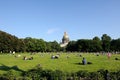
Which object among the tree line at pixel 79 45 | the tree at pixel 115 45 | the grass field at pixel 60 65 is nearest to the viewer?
the grass field at pixel 60 65

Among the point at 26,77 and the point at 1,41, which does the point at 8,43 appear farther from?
the point at 26,77

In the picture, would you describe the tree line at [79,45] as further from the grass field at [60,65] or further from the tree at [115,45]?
the grass field at [60,65]

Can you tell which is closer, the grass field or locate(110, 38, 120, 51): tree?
the grass field

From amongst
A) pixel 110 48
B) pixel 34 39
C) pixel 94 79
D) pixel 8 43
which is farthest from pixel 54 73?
pixel 34 39

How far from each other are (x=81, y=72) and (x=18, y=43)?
325 ft

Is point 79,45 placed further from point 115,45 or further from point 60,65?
point 60,65

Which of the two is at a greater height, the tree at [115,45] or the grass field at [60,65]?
the tree at [115,45]

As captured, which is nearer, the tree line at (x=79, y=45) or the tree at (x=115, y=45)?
the tree line at (x=79, y=45)

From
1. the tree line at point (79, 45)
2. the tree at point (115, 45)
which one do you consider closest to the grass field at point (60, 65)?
the tree line at point (79, 45)

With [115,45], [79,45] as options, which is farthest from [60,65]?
[79,45]

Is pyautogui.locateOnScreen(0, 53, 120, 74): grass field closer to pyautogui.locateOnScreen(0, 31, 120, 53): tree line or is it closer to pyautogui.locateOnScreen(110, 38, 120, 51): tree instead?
pyautogui.locateOnScreen(0, 31, 120, 53): tree line

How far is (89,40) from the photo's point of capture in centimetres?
16512

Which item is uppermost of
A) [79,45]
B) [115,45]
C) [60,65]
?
[79,45]

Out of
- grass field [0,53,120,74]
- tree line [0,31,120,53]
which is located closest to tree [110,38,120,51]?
tree line [0,31,120,53]
